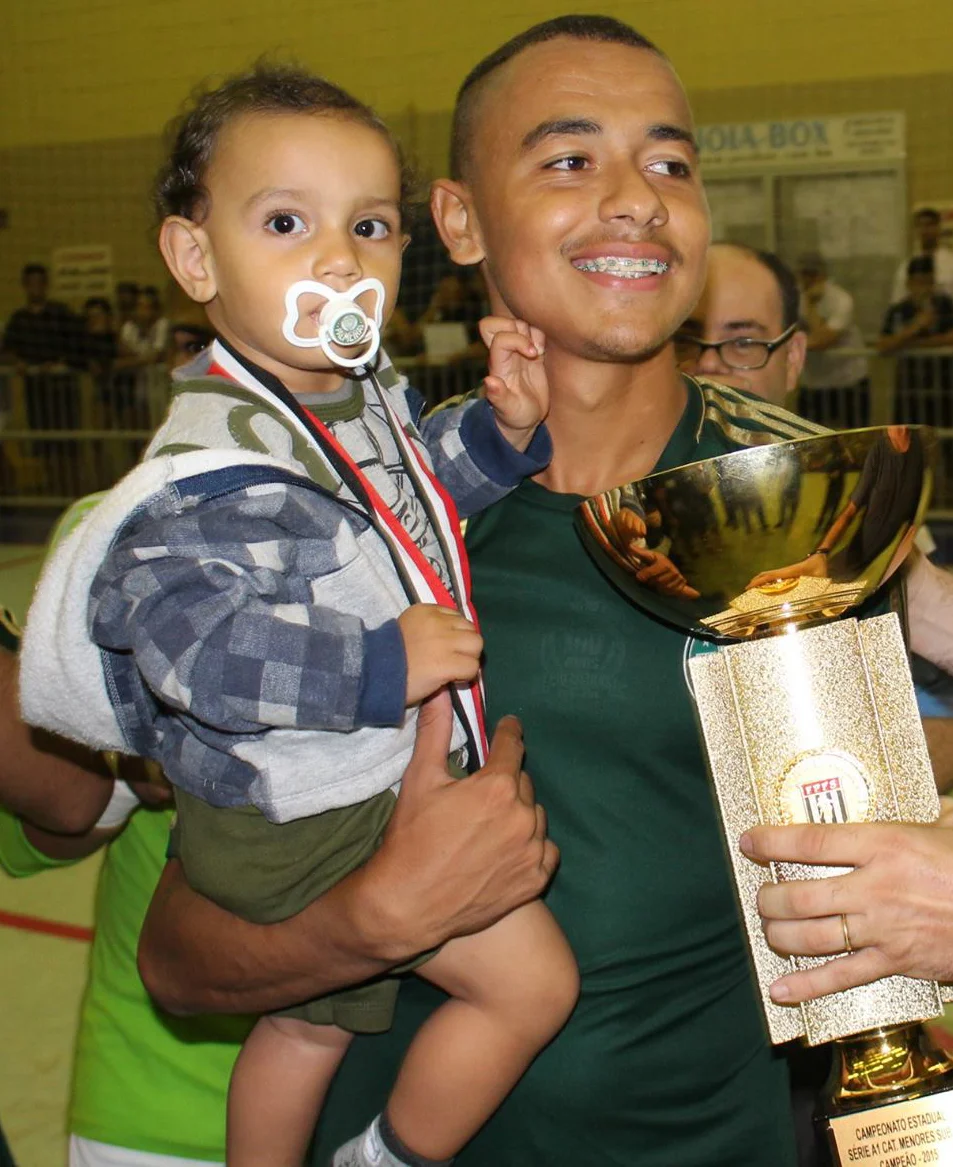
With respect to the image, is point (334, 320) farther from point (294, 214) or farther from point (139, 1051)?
point (139, 1051)

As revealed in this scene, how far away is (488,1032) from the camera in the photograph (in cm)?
161

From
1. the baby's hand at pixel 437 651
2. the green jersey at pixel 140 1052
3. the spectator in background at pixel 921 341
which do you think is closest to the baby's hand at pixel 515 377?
the baby's hand at pixel 437 651

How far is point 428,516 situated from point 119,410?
8.55 m

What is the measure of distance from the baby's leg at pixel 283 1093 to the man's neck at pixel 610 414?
0.78 meters

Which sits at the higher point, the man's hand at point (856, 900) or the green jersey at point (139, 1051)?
the man's hand at point (856, 900)

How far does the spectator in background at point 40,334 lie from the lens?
419 inches

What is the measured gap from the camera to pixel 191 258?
1665mm

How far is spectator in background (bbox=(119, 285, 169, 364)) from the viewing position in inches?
388

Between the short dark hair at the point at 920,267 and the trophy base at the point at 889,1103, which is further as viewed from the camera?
the short dark hair at the point at 920,267

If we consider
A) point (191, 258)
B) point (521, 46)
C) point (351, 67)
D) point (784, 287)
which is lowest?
point (191, 258)

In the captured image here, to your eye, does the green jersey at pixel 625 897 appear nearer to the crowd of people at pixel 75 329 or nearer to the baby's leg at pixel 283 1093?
the baby's leg at pixel 283 1093

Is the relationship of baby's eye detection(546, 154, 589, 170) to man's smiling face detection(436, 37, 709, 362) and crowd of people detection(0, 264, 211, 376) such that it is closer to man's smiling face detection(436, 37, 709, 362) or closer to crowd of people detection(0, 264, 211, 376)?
man's smiling face detection(436, 37, 709, 362)

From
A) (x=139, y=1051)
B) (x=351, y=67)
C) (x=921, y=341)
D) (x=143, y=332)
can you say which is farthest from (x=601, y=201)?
(x=351, y=67)

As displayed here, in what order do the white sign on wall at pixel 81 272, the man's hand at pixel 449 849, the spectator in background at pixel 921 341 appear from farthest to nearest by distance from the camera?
the white sign on wall at pixel 81 272, the spectator in background at pixel 921 341, the man's hand at pixel 449 849
